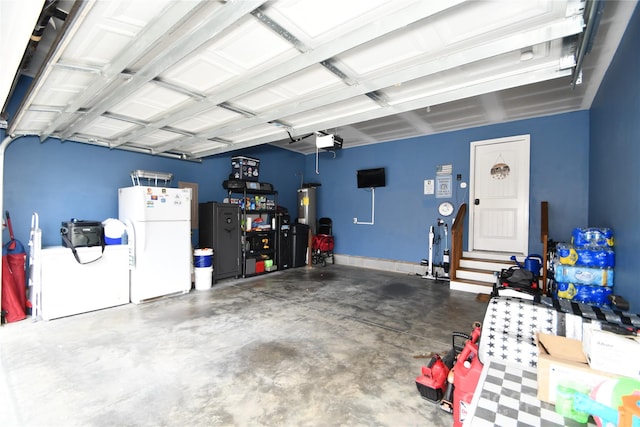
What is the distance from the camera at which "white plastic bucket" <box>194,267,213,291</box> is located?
4906 mm

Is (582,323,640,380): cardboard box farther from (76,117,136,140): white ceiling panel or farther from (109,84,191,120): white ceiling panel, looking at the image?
(76,117,136,140): white ceiling panel

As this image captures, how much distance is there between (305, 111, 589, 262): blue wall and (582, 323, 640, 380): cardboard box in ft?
15.2

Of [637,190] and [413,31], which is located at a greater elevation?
[413,31]

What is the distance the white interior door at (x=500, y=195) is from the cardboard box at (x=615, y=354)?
4632 millimetres

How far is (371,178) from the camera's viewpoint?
22.4ft

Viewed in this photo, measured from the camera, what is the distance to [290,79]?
8.54 ft

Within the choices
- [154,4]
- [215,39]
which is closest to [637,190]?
[215,39]

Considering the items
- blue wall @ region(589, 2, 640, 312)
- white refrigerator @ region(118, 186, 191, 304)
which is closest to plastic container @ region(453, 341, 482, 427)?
blue wall @ region(589, 2, 640, 312)

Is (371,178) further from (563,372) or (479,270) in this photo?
(563,372)

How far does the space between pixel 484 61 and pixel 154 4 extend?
2419mm

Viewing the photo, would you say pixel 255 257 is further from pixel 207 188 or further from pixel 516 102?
pixel 516 102

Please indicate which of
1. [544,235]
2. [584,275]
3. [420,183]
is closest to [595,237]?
[584,275]

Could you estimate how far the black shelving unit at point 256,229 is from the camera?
19.1ft

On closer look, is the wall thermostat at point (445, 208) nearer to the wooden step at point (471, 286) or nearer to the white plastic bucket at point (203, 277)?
the wooden step at point (471, 286)
